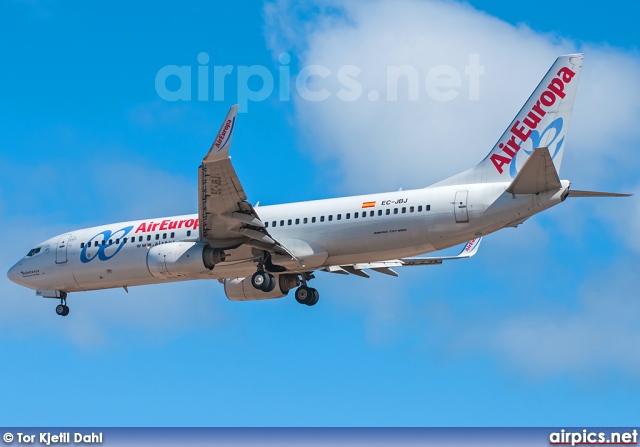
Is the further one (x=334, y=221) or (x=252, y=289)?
(x=252, y=289)

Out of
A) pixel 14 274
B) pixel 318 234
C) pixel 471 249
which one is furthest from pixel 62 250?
pixel 471 249

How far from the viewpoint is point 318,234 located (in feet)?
145

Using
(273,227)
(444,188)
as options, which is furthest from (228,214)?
(444,188)

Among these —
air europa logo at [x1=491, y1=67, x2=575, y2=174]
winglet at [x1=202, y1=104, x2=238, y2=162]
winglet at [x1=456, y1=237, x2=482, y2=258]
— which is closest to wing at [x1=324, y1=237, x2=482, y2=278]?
winglet at [x1=456, y1=237, x2=482, y2=258]

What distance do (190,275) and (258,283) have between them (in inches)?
109

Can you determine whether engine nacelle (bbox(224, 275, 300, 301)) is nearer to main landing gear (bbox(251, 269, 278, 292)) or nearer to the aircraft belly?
main landing gear (bbox(251, 269, 278, 292))

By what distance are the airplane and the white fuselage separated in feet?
0.16

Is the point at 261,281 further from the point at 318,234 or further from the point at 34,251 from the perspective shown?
the point at 34,251

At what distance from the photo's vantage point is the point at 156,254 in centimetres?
4509

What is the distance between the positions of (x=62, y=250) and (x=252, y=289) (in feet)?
27.1

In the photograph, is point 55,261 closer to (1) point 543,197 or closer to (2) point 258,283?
(2) point 258,283

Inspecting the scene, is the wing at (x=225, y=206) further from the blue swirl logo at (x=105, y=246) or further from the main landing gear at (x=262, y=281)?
the blue swirl logo at (x=105, y=246)

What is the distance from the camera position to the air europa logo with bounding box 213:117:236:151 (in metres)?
39.3

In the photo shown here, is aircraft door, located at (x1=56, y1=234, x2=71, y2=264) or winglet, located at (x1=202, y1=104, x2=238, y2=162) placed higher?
aircraft door, located at (x1=56, y1=234, x2=71, y2=264)
